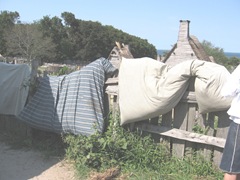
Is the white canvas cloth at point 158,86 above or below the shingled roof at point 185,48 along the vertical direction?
below

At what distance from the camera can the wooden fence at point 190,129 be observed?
419 centimetres

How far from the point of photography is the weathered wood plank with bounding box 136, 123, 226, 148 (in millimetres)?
4127

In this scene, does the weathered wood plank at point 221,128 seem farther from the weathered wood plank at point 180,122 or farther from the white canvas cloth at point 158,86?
the weathered wood plank at point 180,122

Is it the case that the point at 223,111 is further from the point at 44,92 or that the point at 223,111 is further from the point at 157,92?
the point at 44,92

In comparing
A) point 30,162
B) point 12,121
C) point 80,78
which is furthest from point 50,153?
point 12,121

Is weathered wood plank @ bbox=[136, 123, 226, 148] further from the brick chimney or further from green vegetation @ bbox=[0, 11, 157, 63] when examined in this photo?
green vegetation @ bbox=[0, 11, 157, 63]

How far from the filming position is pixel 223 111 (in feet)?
13.5

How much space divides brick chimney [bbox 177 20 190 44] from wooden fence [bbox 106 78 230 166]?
19.5 ft

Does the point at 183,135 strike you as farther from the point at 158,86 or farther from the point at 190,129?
the point at 158,86

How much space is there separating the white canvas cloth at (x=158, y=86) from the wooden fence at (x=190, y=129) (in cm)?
16

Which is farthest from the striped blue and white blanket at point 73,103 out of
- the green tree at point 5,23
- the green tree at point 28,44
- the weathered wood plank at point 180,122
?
the green tree at point 5,23

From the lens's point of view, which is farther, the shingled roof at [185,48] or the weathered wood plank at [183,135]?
the shingled roof at [185,48]

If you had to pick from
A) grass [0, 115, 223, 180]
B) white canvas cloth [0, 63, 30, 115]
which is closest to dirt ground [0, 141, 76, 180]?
grass [0, 115, 223, 180]

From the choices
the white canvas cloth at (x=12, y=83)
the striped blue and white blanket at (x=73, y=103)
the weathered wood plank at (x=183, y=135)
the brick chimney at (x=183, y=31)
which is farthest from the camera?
the brick chimney at (x=183, y=31)
